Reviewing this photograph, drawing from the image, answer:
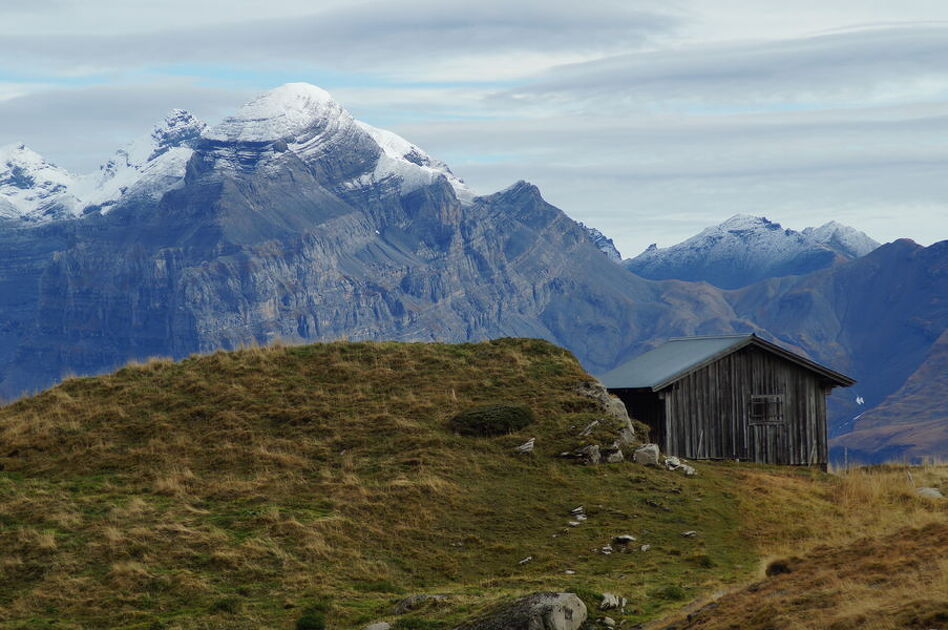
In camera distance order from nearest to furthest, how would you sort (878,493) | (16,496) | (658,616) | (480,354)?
(658,616) < (16,496) < (878,493) < (480,354)

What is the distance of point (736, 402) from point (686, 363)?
262 cm

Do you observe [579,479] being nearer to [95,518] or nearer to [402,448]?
[402,448]

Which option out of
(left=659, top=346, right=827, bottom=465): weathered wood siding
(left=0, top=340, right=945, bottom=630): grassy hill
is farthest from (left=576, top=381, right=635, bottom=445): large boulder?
(left=659, top=346, right=827, bottom=465): weathered wood siding

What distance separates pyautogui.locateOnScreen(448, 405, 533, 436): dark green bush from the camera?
38125 mm

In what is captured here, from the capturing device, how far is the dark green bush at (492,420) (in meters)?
38.1

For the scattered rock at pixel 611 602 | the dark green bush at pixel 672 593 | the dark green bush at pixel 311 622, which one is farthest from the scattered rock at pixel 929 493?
the dark green bush at pixel 311 622

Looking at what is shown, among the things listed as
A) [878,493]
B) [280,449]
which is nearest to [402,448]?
[280,449]

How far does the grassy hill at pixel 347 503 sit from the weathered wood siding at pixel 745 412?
2527 millimetres

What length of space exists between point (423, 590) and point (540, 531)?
538cm

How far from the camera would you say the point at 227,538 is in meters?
29.0

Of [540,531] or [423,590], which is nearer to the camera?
[423,590]

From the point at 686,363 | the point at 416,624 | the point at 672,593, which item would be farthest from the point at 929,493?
the point at 416,624

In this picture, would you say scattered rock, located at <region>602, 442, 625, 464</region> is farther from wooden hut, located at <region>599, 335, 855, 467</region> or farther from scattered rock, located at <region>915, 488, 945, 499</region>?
scattered rock, located at <region>915, 488, 945, 499</region>

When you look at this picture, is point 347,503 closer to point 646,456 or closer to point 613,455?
point 613,455
